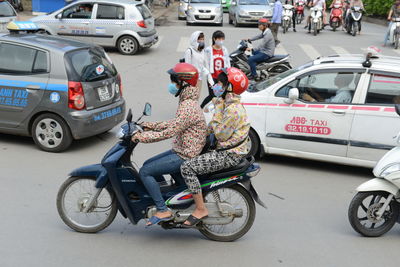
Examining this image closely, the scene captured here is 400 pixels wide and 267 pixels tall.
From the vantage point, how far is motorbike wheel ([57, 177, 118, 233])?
5.38m

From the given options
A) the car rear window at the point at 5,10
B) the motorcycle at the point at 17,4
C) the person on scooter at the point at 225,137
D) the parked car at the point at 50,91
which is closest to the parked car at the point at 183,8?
the motorcycle at the point at 17,4

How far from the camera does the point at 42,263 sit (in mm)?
4867

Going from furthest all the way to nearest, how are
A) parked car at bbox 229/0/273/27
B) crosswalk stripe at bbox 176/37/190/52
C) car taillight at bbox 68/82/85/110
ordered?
parked car at bbox 229/0/273/27
crosswalk stripe at bbox 176/37/190/52
car taillight at bbox 68/82/85/110

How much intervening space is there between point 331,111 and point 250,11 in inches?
702

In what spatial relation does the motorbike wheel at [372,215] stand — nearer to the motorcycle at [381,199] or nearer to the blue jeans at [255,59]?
the motorcycle at [381,199]

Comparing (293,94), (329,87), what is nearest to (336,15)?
(329,87)

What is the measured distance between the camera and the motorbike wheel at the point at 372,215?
18.2 ft

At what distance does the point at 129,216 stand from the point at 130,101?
6.56 metres

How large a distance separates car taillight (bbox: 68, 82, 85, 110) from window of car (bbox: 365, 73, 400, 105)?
3.99 m

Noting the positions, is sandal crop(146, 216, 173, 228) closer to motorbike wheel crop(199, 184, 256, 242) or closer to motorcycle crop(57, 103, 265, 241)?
motorcycle crop(57, 103, 265, 241)

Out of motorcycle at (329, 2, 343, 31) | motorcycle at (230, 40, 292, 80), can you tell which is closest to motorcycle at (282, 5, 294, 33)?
motorcycle at (329, 2, 343, 31)

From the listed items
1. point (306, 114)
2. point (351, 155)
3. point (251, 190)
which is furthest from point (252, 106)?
point (251, 190)

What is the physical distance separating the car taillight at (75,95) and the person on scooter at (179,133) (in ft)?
10.2

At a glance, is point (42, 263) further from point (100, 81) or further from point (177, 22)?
point (177, 22)
